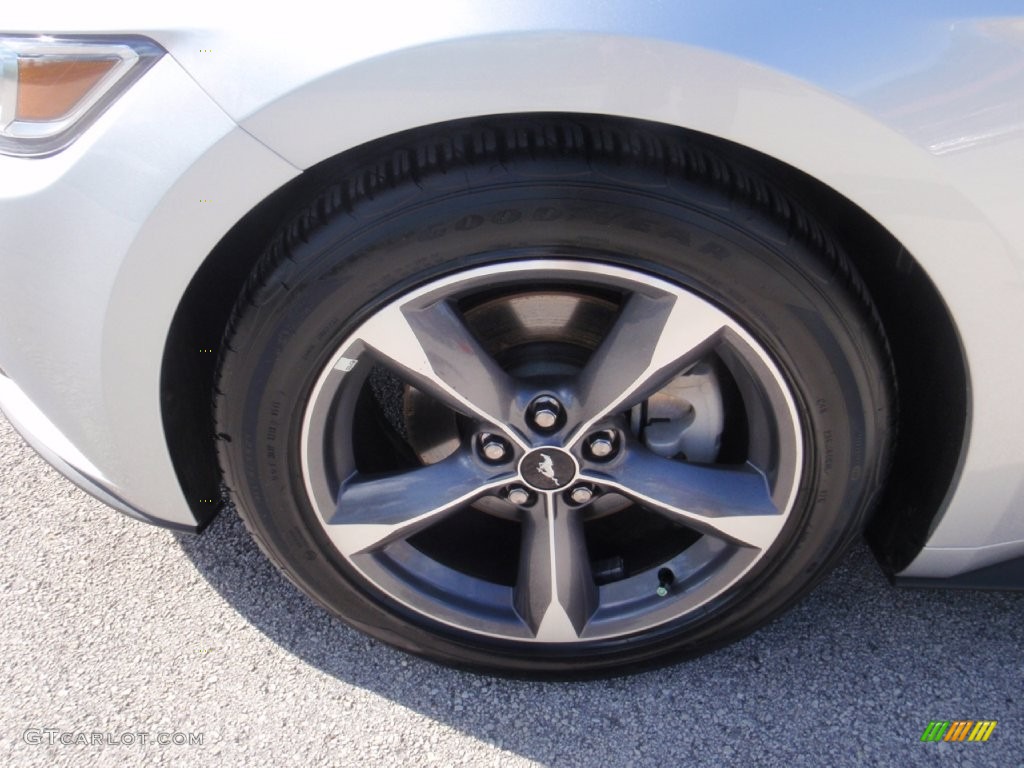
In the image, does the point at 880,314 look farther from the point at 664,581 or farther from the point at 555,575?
the point at 555,575

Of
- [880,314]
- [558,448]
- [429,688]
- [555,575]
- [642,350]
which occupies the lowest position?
[429,688]

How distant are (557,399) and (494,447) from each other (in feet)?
0.45

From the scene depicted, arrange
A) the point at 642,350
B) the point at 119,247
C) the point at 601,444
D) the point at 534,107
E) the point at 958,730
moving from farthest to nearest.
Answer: the point at 958,730
the point at 601,444
the point at 642,350
the point at 119,247
the point at 534,107

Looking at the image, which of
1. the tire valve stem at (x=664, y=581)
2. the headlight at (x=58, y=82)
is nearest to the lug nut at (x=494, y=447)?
the tire valve stem at (x=664, y=581)

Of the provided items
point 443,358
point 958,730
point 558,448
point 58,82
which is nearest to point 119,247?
point 58,82

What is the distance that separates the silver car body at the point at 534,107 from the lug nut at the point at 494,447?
0.54m

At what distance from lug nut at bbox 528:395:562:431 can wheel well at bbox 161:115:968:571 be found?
1.47ft

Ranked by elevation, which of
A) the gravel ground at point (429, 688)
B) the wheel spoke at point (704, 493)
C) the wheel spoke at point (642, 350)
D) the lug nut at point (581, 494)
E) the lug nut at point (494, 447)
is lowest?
the gravel ground at point (429, 688)

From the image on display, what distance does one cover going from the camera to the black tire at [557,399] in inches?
52.1

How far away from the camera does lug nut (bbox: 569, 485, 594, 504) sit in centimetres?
161

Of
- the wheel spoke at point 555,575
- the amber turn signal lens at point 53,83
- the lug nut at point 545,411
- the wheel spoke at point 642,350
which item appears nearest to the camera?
the amber turn signal lens at point 53,83

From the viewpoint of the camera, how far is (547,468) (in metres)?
1.57

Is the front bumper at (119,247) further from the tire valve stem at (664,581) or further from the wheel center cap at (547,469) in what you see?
the tire valve stem at (664,581)

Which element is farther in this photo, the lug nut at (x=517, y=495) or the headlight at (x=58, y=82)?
the lug nut at (x=517, y=495)
